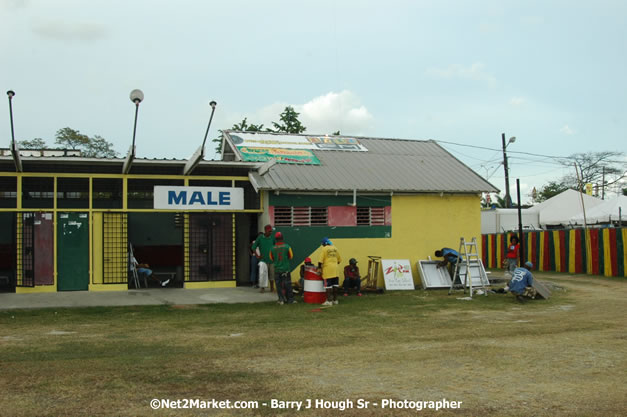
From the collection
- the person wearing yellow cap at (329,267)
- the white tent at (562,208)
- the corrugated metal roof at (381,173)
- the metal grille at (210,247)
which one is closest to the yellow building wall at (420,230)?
the corrugated metal roof at (381,173)

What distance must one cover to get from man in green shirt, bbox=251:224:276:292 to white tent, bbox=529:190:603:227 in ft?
82.5

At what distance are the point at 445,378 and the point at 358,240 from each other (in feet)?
36.9

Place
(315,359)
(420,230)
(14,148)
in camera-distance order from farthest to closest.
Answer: (420,230) → (14,148) → (315,359)

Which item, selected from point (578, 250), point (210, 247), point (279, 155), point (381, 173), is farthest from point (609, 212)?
point (210, 247)

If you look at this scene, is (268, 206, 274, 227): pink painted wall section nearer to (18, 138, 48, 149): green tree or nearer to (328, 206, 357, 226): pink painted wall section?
(328, 206, 357, 226): pink painted wall section

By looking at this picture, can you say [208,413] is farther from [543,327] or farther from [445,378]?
[543,327]

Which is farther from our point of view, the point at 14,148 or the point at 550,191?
the point at 550,191

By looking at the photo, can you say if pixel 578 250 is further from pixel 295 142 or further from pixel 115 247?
pixel 115 247

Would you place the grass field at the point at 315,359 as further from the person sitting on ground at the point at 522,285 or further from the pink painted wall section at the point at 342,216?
the pink painted wall section at the point at 342,216

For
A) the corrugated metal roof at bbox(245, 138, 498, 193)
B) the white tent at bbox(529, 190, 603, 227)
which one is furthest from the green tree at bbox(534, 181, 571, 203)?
the corrugated metal roof at bbox(245, 138, 498, 193)

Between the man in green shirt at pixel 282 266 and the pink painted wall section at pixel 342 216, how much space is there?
3.58 m

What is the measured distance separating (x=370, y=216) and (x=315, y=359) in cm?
1070

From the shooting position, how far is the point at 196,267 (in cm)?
1619

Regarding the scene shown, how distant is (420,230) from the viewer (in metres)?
18.3
